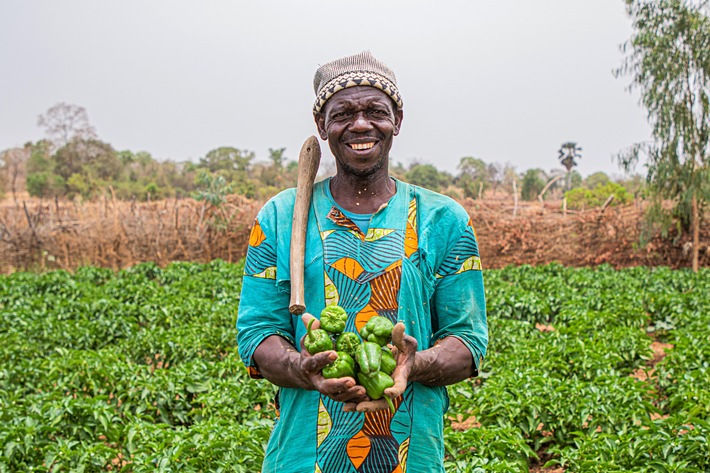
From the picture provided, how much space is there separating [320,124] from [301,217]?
12.1 inches

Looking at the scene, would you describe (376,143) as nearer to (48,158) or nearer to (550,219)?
(550,219)

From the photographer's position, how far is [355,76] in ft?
5.52

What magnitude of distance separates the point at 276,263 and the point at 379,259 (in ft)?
0.92

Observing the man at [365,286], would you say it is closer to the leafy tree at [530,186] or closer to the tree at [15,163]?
the leafy tree at [530,186]

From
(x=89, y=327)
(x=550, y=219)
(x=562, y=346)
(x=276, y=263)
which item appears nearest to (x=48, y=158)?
(x=550, y=219)

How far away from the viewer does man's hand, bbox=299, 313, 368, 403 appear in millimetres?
1369

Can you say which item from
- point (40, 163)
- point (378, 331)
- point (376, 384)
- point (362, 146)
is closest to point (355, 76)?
point (362, 146)

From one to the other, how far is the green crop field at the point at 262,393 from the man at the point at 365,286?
1768 millimetres

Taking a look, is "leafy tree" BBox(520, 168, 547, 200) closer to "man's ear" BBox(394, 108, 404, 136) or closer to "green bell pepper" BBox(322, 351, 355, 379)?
"man's ear" BBox(394, 108, 404, 136)

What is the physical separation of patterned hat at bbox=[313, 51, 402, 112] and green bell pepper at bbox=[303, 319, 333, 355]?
2.08ft

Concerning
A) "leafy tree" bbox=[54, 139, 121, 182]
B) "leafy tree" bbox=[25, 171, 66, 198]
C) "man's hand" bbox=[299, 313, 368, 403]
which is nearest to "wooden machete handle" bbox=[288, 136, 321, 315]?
"man's hand" bbox=[299, 313, 368, 403]

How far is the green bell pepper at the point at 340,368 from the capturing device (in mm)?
1427

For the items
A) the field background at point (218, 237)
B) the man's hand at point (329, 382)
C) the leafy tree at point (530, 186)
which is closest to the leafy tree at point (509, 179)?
the leafy tree at point (530, 186)

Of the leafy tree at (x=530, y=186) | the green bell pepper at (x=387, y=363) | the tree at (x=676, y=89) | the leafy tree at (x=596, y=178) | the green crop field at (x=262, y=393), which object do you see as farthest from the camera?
the leafy tree at (x=596, y=178)
